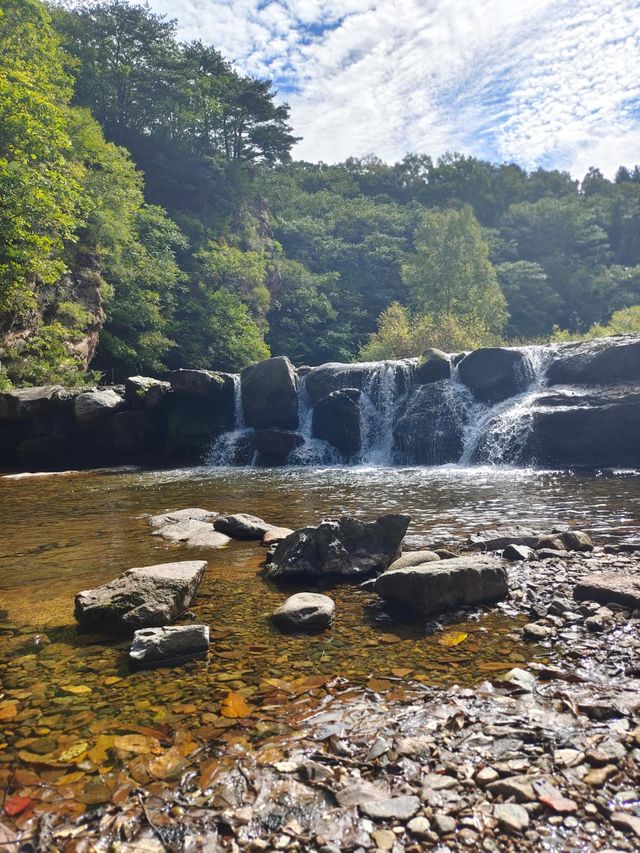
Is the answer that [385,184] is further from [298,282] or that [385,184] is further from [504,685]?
[504,685]

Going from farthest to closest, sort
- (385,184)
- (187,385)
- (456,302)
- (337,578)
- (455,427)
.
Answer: (385,184), (456,302), (187,385), (455,427), (337,578)

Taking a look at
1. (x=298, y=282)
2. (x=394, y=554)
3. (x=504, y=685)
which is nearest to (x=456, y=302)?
(x=298, y=282)

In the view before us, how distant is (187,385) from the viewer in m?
22.2

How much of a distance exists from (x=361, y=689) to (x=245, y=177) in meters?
47.2

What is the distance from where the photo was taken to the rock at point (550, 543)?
6.59 m

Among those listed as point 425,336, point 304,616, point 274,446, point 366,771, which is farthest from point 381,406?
point 366,771

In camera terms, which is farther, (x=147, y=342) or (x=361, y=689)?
(x=147, y=342)

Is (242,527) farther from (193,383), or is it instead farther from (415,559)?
(193,383)

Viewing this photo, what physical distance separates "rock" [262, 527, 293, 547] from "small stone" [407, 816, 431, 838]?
514 centimetres

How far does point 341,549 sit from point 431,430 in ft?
48.5

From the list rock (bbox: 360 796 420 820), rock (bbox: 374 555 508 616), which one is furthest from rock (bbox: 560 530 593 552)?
rock (bbox: 360 796 420 820)

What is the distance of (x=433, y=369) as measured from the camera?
2219 cm

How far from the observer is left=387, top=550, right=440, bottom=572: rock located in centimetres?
570

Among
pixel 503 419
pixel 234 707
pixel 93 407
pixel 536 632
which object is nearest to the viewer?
pixel 234 707
